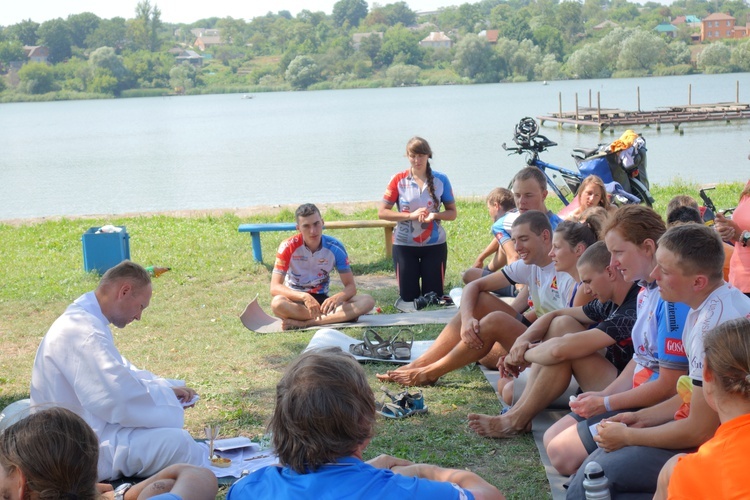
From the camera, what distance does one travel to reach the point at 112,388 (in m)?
3.69

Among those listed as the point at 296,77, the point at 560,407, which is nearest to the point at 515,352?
the point at 560,407

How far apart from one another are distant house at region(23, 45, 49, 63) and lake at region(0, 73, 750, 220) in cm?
4088

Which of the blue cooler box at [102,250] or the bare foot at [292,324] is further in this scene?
the blue cooler box at [102,250]

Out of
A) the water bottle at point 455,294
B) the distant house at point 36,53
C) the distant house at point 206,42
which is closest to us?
the water bottle at point 455,294

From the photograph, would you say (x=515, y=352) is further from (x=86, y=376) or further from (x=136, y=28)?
(x=136, y=28)

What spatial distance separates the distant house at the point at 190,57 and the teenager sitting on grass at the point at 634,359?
451 ft

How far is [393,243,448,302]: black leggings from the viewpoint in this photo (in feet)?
25.2

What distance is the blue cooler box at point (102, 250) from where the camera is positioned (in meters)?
9.02

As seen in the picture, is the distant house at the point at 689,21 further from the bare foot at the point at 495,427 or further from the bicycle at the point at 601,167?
the bare foot at the point at 495,427

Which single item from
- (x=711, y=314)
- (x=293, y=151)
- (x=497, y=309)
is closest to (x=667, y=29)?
(x=293, y=151)

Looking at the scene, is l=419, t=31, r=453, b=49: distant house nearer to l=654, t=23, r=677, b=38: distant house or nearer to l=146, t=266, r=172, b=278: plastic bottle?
l=654, t=23, r=677, b=38: distant house

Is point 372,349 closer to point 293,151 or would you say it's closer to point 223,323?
point 223,323

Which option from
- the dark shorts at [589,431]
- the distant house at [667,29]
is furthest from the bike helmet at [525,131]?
the distant house at [667,29]

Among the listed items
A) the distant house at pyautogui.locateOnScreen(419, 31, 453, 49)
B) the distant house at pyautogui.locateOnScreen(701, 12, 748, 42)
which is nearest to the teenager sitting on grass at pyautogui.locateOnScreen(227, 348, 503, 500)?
the distant house at pyautogui.locateOnScreen(419, 31, 453, 49)
